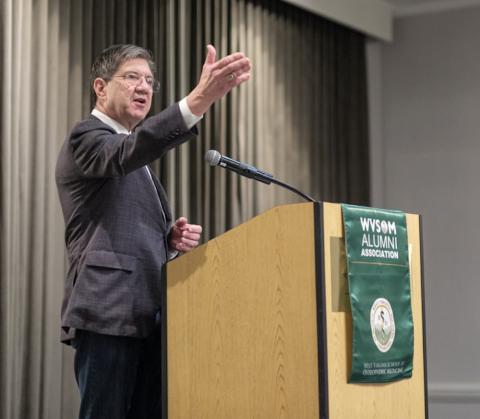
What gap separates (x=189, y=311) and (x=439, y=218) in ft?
13.4

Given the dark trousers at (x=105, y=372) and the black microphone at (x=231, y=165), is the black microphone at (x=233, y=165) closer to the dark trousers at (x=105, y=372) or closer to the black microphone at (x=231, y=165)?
the black microphone at (x=231, y=165)


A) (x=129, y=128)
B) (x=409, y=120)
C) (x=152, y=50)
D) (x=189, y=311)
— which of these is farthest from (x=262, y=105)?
(x=189, y=311)

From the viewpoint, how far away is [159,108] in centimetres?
475

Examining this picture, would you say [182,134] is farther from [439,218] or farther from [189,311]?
[439,218]

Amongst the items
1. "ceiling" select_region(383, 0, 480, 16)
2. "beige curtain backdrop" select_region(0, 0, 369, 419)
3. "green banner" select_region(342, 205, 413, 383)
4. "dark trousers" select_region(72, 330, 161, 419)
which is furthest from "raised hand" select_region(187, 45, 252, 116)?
"ceiling" select_region(383, 0, 480, 16)

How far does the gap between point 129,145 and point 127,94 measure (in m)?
0.39

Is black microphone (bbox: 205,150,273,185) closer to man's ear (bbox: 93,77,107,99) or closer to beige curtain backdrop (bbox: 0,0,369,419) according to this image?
man's ear (bbox: 93,77,107,99)

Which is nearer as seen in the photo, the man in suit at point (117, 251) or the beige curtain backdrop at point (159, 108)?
the man in suit at point (117, 251)

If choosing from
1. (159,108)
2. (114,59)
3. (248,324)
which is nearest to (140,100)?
(114,59)

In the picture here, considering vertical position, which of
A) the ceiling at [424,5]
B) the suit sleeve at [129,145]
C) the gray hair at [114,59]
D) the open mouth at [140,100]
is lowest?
the suit sleeve at [129,145]

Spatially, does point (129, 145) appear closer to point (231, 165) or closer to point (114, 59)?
point (231, 165)

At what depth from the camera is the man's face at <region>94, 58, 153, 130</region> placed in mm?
2742

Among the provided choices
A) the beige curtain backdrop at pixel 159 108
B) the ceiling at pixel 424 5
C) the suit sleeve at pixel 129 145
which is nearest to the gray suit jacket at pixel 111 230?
the suit sleeve at pixel 129 145

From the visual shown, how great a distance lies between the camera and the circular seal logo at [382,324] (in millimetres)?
2484
